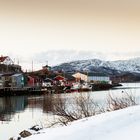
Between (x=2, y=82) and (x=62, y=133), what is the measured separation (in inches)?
2663

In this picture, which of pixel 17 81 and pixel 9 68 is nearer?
pixel 17 81

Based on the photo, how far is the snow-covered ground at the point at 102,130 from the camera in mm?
4559

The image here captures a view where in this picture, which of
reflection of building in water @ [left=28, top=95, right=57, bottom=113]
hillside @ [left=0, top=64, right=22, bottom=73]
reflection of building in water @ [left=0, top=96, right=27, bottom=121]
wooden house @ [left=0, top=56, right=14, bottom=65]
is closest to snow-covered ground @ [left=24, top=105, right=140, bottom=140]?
reflection of building in water @ [left=28, top=95, right=57, bottom=113]

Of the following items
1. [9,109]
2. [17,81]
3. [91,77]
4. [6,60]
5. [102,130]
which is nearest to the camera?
[102,130]

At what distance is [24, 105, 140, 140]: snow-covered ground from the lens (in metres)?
4.56

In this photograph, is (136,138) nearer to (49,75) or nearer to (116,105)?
(116,105)

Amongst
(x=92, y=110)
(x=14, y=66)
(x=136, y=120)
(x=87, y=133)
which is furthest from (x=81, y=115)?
(x=14, y=66)

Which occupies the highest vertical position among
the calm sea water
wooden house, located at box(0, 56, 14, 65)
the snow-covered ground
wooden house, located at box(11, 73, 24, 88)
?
wooden house, located at box(0, 56, 14, 65)

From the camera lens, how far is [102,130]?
4883 millimetres

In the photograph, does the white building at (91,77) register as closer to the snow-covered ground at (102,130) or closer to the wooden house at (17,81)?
the wooden house at (17,81)

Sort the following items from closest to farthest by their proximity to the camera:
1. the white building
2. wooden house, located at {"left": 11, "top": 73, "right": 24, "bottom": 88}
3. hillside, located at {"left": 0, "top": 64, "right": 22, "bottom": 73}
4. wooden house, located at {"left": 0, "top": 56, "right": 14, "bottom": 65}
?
wooden house, located at {"left": 11, "top": 73, "right": 24, "bottom": 88}, hillside, located at {"left": 0, "top": 64, "right": 22, "bottom": 73}, wooden house, located at {"left": 0, "top": 56, "right": 14, "bottom": 65}, the white building

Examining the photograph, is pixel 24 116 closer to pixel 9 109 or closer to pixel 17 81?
pixel 9 109

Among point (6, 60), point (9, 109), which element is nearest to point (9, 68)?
point (6, 60)

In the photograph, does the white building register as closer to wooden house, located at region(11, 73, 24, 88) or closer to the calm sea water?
wooden house, located at region(11, 73, 24, 88)
